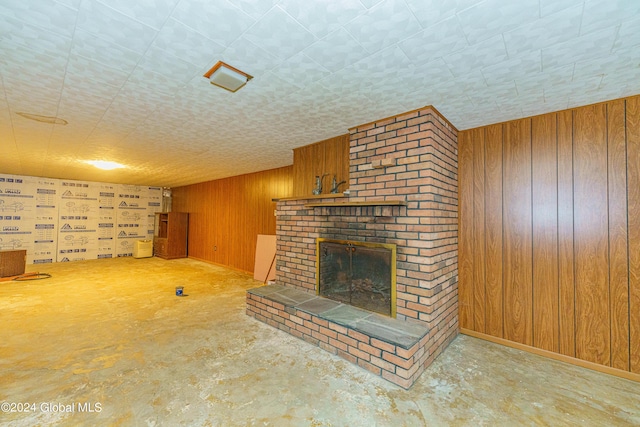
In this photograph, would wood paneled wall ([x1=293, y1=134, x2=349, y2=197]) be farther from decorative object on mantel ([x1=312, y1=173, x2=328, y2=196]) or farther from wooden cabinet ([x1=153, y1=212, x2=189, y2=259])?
wooden cabinet ([x1=153, y1=212, x2=189, y2=259])

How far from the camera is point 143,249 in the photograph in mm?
8445

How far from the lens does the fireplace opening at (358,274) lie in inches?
107

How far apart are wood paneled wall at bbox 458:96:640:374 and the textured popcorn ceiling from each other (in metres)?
0.29

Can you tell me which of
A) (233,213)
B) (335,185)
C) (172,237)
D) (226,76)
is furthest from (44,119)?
(172,237)

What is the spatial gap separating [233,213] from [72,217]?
16.4 ft

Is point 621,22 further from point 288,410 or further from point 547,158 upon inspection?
point 288,410

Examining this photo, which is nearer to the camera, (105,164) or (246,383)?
(246,383)

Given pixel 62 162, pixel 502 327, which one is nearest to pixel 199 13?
pixel 502 327

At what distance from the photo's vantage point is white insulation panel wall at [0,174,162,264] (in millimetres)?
6930

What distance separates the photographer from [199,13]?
1415 mm

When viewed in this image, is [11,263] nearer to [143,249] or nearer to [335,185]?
[143,249]

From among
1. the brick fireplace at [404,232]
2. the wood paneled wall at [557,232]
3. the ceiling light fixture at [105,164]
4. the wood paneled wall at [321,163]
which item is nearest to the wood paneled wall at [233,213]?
the wood paneled wall at [321,163]

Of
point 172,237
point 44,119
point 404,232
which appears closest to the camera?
point 404,232

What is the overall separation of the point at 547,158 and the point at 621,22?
1.37 metres
